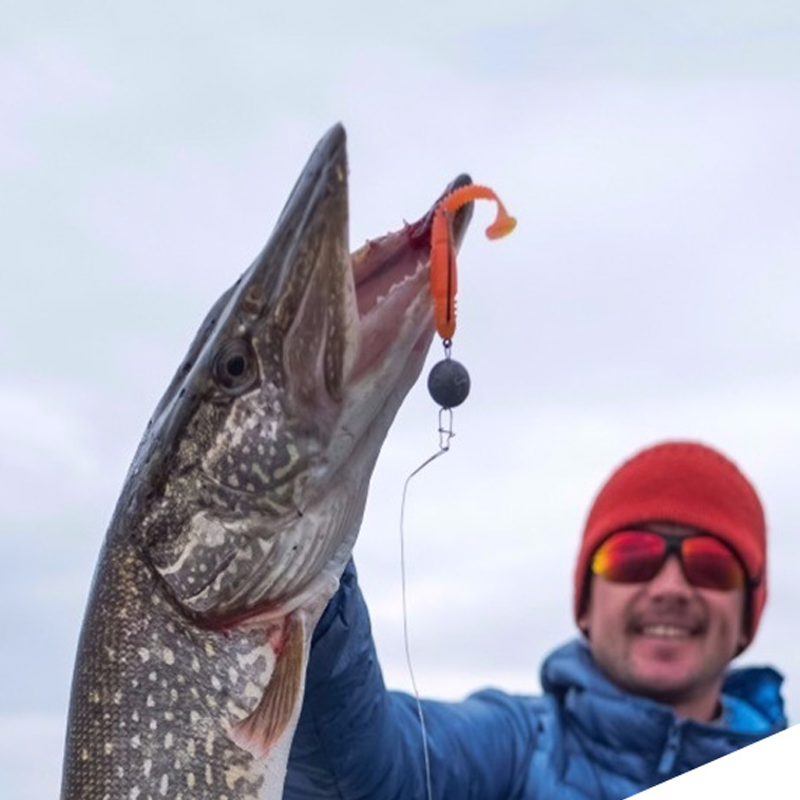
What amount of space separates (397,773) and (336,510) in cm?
146

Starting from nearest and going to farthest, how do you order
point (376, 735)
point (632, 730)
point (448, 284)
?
point (448, 284) → point (376, 735) → point (632, 730)

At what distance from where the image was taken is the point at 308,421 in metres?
2.88

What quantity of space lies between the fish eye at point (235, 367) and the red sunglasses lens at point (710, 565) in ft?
8.41

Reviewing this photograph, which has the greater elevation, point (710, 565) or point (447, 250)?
point (710, 565)

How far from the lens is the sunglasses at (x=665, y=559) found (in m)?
5.03

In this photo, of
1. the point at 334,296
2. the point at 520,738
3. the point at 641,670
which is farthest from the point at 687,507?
the point at 334,296

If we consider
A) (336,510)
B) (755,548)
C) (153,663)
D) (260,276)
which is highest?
(755,548)

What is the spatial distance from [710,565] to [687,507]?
24 cm

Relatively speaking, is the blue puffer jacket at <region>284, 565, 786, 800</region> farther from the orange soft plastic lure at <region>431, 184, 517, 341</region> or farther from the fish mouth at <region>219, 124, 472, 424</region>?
the orange soft plastic lure at <region>431, 184, 517, 341</region>

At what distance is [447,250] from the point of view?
8.87ft

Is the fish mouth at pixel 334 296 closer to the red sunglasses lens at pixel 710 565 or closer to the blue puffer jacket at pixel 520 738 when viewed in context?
the blue puffer jacket at pixel 520 738

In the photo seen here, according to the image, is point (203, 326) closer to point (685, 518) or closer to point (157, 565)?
point (157, 565)

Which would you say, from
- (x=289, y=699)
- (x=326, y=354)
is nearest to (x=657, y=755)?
(x=289, y=699)

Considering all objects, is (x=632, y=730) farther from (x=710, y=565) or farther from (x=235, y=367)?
(x=235, y=367)
